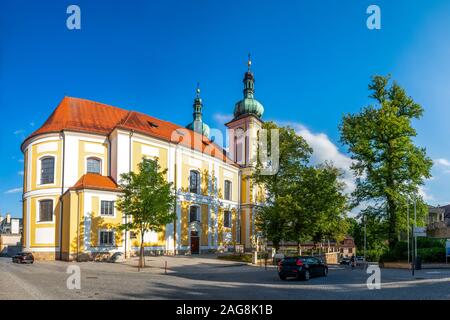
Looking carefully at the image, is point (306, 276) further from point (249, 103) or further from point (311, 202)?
point (249, 103)

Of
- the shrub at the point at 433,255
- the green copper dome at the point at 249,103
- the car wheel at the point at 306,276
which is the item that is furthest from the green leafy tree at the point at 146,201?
the green copper dome at the point at 249,103

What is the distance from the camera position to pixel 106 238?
113 ft

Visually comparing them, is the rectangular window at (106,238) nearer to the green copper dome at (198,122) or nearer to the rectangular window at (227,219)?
the rectangular window at (227,219)

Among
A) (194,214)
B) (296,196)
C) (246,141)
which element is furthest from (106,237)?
(246,141)

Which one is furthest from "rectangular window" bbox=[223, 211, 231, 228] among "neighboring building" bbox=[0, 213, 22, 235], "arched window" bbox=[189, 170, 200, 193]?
"neighboring building" bbox=[0, 213, 22, 235]

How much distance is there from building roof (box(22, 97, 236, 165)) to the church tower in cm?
1191

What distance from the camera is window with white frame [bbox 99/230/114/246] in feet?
112

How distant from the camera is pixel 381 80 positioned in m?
32.8

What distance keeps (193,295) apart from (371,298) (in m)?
5.96

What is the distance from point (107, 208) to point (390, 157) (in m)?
24.9

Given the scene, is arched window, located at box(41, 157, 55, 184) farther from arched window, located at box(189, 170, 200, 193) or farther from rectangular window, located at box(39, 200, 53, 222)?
arched window, located at box(189, 170, 200, 193)

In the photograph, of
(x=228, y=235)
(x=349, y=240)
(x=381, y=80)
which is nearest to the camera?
(x=381, y=80)

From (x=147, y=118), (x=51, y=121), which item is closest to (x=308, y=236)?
(x=147, y=118)
